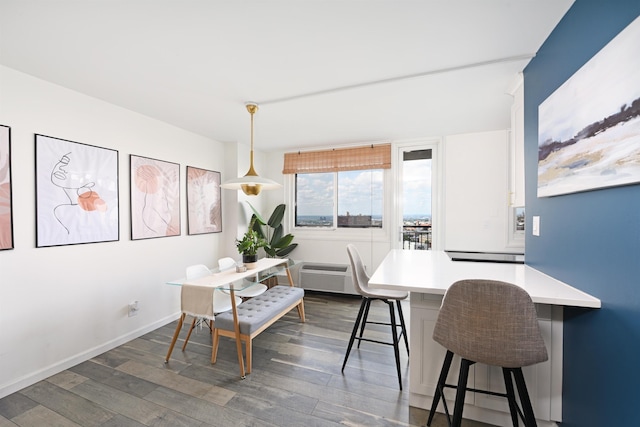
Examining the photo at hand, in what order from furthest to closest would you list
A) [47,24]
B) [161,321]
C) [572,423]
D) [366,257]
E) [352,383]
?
[366,257] → [161,321] → [352,383] → [47,24] → [572,423]

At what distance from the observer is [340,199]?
425 centimetres

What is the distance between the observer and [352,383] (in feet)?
6.43

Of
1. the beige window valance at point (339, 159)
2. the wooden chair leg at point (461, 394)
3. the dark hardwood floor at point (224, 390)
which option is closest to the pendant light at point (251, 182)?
the dark hardwood floor at point (224, 390)

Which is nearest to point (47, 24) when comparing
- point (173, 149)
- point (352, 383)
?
point (173, 149)

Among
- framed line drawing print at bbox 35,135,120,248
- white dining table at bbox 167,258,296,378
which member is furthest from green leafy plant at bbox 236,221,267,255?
framed line drawing print at bbox 35,135,120,248

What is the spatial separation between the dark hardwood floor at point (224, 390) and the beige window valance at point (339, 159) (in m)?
2.46

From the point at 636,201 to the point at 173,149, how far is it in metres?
3.79

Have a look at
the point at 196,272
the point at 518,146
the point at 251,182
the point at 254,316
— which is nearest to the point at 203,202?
the point at 196,272

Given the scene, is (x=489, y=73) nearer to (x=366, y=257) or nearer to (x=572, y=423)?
(x=572, y=423)

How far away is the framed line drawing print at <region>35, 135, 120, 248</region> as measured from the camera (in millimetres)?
2025

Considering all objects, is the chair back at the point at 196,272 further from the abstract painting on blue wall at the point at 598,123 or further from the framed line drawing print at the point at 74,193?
the abstract painting on blue wall at the point at 598,123

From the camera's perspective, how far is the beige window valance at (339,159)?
153 inches

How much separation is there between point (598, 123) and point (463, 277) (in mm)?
992

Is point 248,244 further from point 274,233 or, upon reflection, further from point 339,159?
point 339,159
